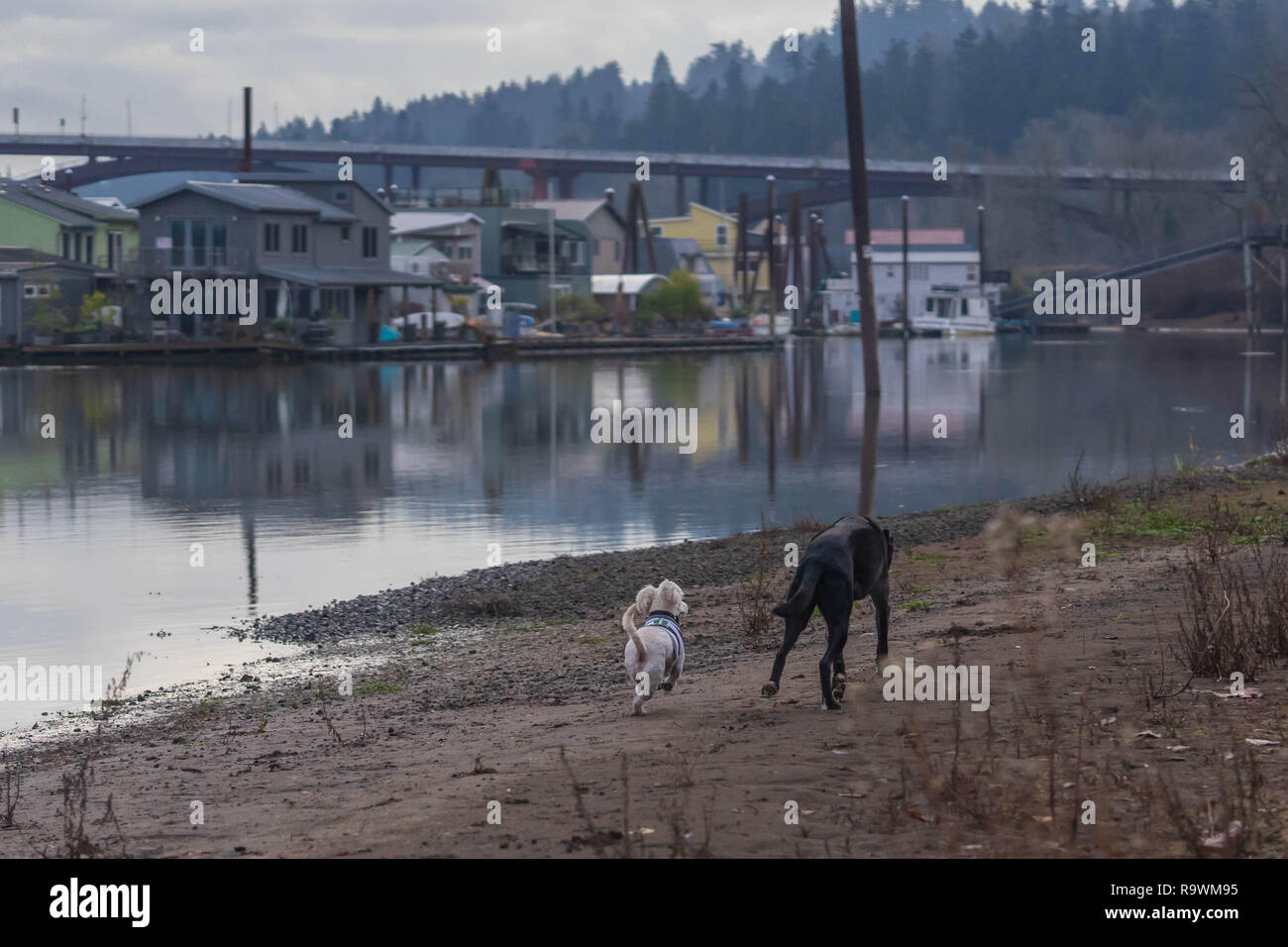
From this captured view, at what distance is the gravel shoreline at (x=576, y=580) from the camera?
14.5m

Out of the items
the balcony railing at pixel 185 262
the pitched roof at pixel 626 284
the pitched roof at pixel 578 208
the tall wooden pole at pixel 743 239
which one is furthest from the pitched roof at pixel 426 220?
the balcony railing at pixel 185 262

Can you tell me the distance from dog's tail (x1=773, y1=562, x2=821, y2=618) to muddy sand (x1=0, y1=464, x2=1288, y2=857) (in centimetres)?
56

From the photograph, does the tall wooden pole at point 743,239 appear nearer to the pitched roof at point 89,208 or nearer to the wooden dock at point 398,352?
the wooden dock at point 398,352

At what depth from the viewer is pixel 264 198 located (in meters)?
71.2

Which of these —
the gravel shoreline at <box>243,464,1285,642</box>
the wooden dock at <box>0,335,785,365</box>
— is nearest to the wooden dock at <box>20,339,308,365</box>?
the wooden dock at <box>0,335,785,365</box>

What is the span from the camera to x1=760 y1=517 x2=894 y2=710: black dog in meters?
8.75

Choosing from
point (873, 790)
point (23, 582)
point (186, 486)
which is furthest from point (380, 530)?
point (873, 790)

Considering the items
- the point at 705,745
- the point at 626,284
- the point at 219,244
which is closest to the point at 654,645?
the point at 705,745

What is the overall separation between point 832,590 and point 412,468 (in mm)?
20366

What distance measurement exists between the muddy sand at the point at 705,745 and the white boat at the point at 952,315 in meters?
97.8

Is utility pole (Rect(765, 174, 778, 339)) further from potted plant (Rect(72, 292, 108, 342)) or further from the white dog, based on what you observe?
the white dog

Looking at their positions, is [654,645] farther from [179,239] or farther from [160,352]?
[179,239]

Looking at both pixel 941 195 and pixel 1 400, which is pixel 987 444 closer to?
pixel 1 400

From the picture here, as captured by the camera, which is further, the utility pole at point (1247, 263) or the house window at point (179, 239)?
the utility pole at point (1247, 263)
